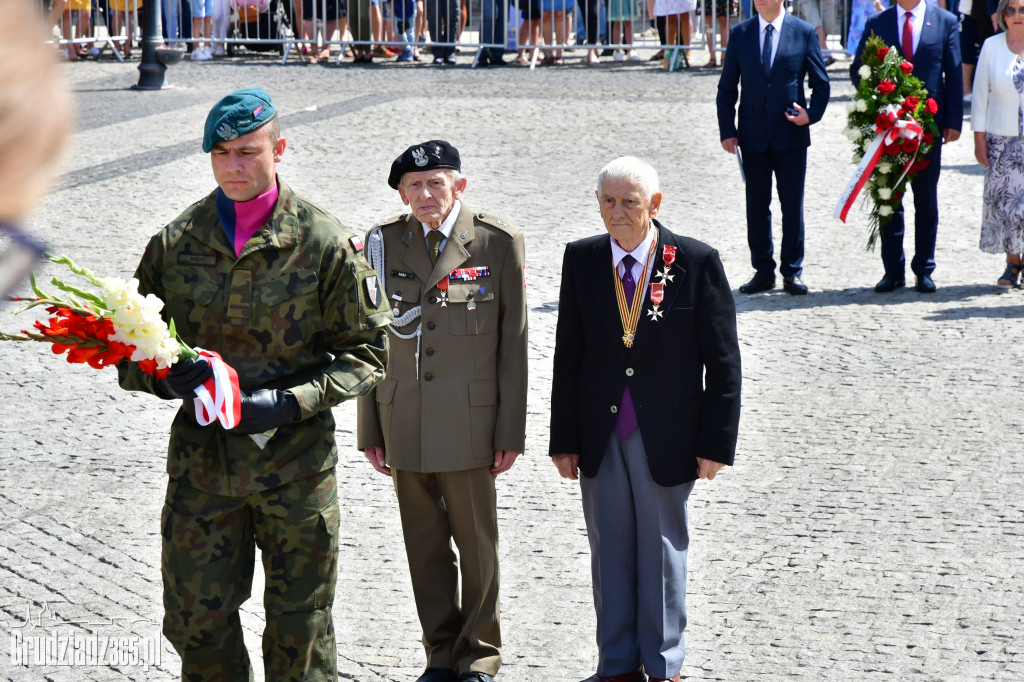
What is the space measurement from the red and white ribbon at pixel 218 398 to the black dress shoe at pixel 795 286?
682cm

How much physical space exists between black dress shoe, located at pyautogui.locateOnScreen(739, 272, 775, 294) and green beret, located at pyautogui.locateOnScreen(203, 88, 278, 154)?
6.43m

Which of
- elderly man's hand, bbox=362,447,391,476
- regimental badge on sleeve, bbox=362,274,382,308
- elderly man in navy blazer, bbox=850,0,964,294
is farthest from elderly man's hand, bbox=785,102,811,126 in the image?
regimental badge on sleeve, bbox=362,274,382,308

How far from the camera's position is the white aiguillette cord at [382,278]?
15.5 feet

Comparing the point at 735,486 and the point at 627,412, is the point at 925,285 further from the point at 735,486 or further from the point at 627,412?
the point at 627,412

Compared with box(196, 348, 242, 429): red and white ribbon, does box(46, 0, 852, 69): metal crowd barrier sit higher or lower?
higher

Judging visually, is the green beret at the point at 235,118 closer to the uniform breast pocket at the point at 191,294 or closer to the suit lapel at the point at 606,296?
the uniform breast pocket at the point at 191,294

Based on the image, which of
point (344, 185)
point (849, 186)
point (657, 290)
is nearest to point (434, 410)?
point (657, 290)

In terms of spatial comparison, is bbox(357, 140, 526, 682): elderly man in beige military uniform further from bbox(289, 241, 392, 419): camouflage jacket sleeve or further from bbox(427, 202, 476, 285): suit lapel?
bbox(289, 241, 392, 419): camouflage jacket sleeve

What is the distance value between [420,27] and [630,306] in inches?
688

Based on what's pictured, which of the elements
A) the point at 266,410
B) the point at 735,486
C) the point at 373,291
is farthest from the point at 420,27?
the point at 266,410

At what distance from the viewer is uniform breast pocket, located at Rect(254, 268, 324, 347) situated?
13.0 ft

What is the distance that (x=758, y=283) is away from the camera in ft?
32.6

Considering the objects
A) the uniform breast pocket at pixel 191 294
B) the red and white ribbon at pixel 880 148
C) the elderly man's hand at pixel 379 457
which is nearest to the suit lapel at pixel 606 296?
the elderly man's hand at pixel 379 457

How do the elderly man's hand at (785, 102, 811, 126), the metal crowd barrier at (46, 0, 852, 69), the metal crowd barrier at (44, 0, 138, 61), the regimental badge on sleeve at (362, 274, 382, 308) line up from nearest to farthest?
the regimental badge on sleeve at (362, 274, 382, 308) → the elderly man's hand at (785, 102, 811, 126) → the metal crowd barrier at (46, 0, 852, 69) → the metal crowd barrier at (44, 0, 138, 61)
